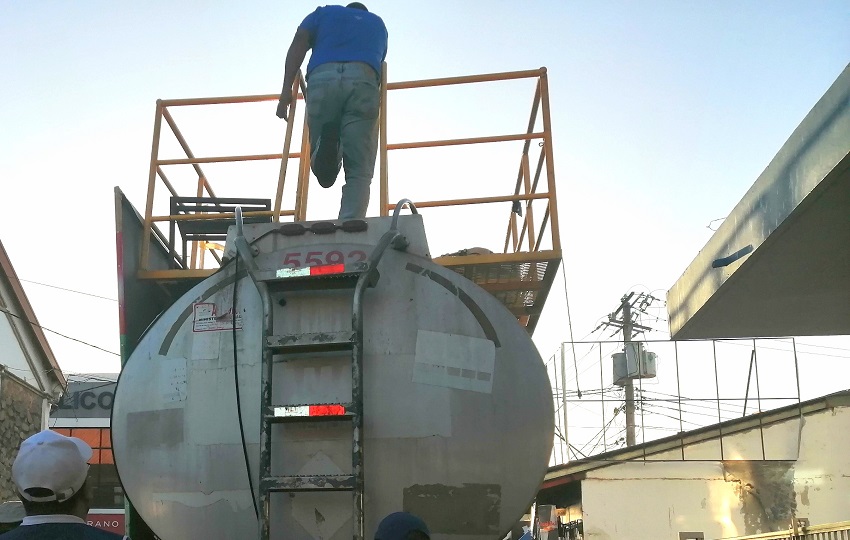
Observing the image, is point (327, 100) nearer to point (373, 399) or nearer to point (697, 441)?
point (373, 399)

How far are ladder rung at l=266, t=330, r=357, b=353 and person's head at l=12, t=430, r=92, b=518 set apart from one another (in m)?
1.39

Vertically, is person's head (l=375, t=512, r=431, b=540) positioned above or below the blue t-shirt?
below

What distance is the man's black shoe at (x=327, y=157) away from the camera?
6.34 metres

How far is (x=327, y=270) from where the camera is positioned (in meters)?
4.43

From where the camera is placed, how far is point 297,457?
4.28 meters

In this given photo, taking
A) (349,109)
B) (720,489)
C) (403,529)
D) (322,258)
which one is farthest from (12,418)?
(403,529)

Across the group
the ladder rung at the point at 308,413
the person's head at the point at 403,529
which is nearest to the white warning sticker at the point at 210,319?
the ladder rung at the point at 308,413

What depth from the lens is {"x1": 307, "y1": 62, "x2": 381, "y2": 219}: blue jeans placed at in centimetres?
616

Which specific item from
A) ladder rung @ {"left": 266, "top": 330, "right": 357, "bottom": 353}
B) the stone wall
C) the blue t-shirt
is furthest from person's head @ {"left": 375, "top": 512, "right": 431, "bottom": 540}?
the stone wall

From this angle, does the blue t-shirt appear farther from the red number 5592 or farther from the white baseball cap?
the white baseball cap

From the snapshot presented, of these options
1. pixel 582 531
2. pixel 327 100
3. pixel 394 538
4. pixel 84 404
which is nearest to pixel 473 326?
pixel 394 538

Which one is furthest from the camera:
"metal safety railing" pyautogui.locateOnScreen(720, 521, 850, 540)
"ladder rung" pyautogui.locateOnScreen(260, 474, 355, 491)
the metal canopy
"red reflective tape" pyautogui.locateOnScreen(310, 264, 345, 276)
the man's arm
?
"metal safety railing" pyautogui.locateOnScreen(720, 521, 850, 540)

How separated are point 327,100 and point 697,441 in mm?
17200

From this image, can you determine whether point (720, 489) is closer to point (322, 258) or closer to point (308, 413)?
point (322, 258)
